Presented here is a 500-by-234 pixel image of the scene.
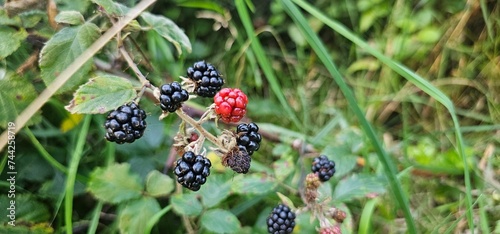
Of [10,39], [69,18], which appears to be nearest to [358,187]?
[69,18]

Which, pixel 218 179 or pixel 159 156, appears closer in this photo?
pixel 218 179

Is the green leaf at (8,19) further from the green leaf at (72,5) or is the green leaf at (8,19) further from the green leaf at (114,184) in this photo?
the green leaf at (114,184)

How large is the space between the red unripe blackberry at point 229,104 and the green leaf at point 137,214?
1.30 feet

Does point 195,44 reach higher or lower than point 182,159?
higher

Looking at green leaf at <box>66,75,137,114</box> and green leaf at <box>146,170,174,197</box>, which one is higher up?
green leaf at <box>66,75,137,114</box>

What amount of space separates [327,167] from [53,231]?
2.34 ft

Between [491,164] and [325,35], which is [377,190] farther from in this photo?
Answer: [325,35]

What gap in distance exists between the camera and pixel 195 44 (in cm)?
207

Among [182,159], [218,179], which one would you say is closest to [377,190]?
[218,179]

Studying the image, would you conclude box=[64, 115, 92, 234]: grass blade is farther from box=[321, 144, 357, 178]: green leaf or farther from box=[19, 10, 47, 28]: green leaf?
box=[321, 144, 357, 178]: green leaf

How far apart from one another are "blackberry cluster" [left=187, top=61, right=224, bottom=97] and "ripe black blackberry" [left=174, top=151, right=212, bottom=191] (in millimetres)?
130

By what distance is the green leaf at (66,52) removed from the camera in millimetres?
1085

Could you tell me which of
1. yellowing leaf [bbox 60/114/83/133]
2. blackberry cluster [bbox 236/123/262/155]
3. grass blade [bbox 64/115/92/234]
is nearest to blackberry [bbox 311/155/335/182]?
blackberry cluster [bbox 236/123/262/155]

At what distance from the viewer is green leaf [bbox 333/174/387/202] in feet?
4.09
